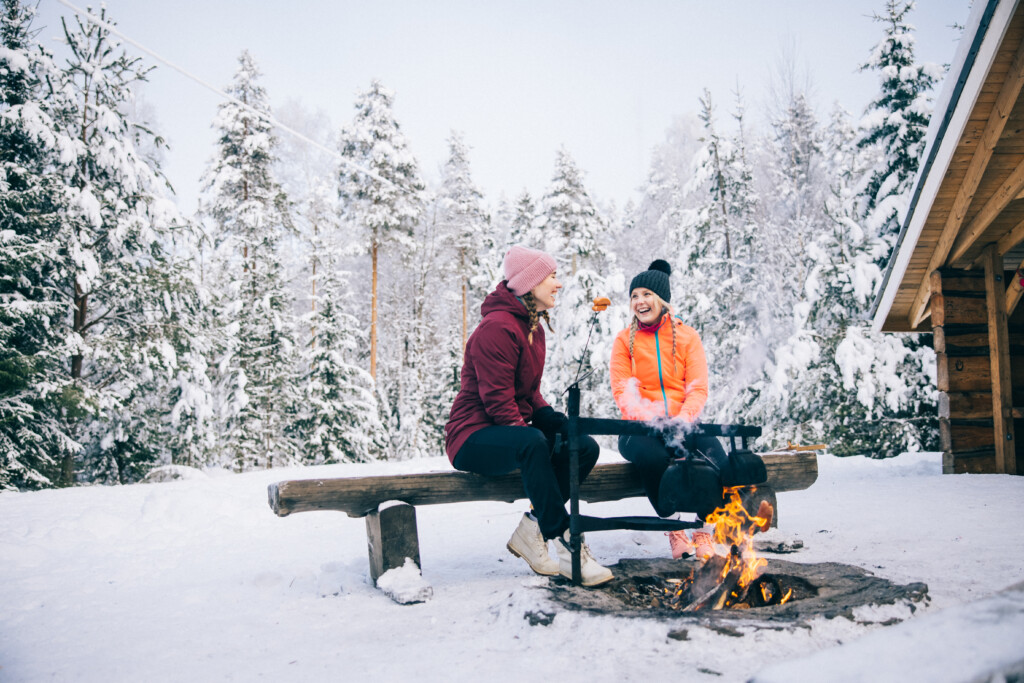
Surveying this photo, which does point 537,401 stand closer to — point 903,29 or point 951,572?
point 951,572

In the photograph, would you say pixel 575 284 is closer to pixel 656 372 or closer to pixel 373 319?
pixel 373 319

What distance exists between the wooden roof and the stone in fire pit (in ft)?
13.2

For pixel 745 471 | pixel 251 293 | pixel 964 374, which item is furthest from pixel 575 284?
pixel 745 471

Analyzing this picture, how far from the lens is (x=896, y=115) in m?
12.3

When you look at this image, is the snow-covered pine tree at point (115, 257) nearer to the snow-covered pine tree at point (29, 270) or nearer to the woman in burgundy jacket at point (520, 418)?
the snow-covered pine tree at point (29, 270)

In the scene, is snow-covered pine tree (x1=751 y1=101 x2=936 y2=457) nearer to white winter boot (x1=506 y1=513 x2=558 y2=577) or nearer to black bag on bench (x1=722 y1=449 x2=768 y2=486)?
black bag on bench (x1=722 y1=449 x2=768 y2=486)

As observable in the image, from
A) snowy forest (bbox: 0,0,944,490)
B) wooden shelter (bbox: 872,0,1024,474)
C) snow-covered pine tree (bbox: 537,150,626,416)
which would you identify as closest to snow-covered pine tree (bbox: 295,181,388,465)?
snowy forest (bbox: 0,0,944,490)

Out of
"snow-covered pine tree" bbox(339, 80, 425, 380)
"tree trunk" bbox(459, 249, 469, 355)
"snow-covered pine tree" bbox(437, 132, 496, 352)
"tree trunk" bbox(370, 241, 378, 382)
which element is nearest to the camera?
"snow-covered pine tree" bbox(339, 80, 425, 380)

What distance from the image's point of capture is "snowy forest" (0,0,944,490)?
10891mm

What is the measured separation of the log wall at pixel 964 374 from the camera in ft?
21.9

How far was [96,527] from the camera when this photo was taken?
5066 mm

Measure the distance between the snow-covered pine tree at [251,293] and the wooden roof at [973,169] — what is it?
50.3 ft

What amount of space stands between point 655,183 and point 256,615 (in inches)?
1309

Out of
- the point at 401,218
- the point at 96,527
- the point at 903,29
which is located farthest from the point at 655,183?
A: the point at 96,527
